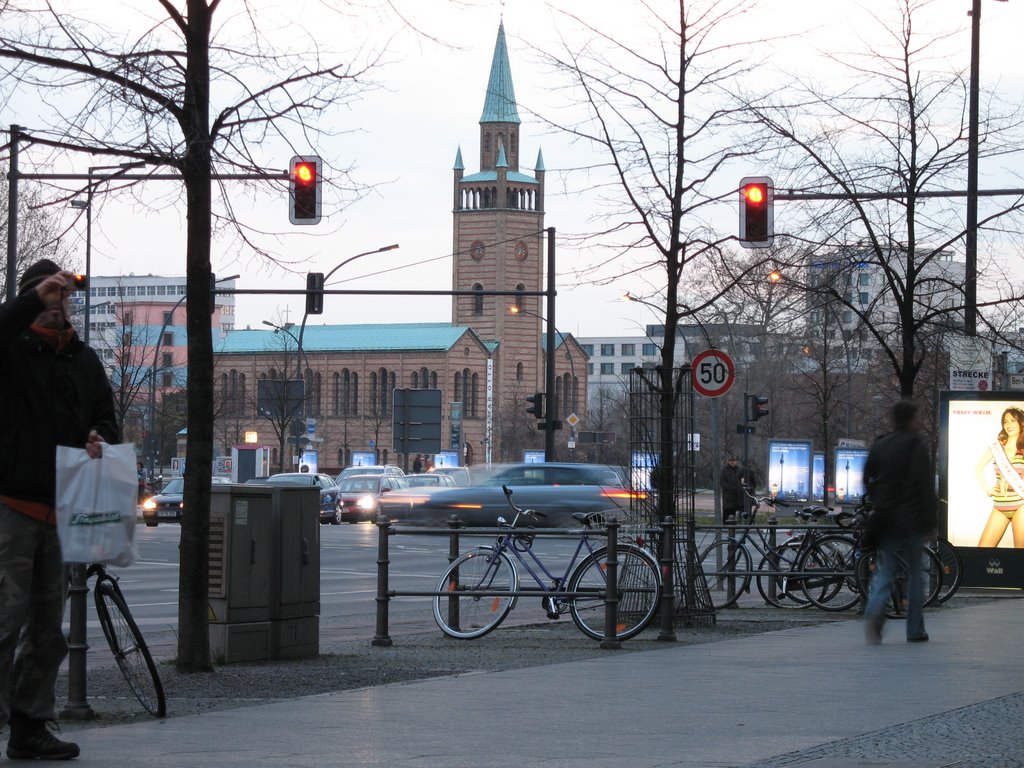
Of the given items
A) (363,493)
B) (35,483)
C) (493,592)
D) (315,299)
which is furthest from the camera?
(363,493)

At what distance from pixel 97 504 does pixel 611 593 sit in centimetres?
623

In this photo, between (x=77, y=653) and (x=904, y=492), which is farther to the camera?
(x=904, y=492)

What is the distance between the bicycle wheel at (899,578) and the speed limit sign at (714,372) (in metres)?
2.49

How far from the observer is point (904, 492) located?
504 inches

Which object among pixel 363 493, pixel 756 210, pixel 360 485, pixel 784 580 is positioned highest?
pixel 756 210

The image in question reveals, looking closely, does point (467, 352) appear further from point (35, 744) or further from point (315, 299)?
point (35, 744)

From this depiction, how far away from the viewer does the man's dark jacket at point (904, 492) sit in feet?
→ 41.9

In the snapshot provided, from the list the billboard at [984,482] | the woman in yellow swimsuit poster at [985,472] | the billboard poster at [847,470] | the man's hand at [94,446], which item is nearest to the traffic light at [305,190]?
the man's hand at [94,446]


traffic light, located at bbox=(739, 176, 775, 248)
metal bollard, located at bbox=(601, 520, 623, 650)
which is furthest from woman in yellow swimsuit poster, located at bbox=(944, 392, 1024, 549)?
metal bollard, located at bbox=(601, 520, 623, 650)

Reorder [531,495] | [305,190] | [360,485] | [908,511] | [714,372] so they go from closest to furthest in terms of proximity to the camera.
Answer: [305,190] < [908,511] < [714,372] < [531,495] < [360,485]

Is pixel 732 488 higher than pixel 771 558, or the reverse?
pixel 732 488

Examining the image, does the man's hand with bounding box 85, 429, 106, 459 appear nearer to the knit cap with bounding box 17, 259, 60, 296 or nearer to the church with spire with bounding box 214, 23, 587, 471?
the knit cap with bounding box 17, 259, 60, 296

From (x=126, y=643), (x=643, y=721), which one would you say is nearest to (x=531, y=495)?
(x=643, y=721)

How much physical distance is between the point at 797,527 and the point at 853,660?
534 centimetres
